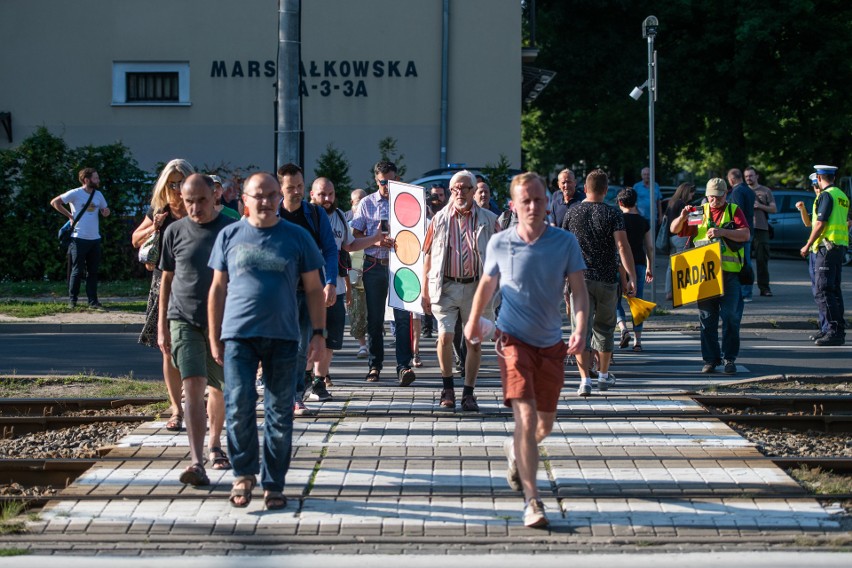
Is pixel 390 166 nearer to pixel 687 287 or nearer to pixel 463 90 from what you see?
pixel 687 287

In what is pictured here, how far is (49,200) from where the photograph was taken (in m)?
21.3

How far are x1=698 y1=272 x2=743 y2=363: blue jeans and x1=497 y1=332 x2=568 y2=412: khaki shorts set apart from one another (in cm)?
546

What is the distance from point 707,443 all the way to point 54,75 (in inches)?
914

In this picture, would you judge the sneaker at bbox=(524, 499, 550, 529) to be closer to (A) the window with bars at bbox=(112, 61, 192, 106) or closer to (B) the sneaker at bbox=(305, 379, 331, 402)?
(B) the sneaker at bbox=(305, 379, 331, 402)

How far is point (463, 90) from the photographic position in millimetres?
28062

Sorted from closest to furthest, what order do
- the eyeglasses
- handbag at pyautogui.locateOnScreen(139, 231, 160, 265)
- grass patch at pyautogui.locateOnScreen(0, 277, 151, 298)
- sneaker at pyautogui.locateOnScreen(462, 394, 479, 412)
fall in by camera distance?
the eyeglasses < handbag at pyautogui.locateOnScreen(139, 231, 160, 265) < sneaker at pyautogui.locateOnScreen(462, 394, 479, 412) < grass patch at pyautogui.locateOnScreen(0, 277, 151, 298)

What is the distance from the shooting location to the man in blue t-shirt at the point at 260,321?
6.68 m

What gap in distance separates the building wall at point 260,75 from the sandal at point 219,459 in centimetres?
2054

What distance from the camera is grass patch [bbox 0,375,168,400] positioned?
10930 mm

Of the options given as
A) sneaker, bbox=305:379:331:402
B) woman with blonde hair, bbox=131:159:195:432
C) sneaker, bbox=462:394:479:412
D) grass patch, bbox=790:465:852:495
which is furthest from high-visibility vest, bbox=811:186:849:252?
woman with blonde hair, bbox=131:159:195:432

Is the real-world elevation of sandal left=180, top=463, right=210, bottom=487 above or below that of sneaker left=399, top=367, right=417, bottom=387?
below

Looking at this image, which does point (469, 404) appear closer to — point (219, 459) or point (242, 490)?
point (219, 459)

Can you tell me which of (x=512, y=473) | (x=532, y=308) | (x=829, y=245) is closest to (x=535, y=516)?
(x=512, y=473)

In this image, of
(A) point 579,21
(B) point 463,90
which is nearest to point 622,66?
(A) point 579,21
